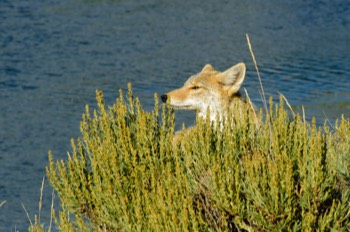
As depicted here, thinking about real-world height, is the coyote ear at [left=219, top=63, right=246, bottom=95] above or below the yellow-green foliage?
above

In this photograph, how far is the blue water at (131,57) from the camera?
44.9 feet

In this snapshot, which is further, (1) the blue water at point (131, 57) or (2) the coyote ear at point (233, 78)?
(1) the blue water at point (131, 57)

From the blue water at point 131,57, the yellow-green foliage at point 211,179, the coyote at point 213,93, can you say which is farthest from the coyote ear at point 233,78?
the blue water at point 131,57

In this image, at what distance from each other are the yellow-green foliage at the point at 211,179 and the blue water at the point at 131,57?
432 cm

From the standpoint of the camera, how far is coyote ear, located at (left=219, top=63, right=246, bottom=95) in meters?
9.38

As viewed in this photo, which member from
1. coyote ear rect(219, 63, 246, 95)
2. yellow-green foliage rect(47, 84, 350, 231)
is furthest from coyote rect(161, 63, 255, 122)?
yellow-green foliage rect(47, 84, 350, 231)

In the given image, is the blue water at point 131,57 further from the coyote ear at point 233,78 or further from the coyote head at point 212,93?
the coyote ear at point 233,78

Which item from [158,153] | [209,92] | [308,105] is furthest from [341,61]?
[158,153]

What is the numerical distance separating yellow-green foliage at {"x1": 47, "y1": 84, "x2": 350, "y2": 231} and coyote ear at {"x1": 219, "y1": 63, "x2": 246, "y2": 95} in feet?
7.29

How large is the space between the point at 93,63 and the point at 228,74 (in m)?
8.17

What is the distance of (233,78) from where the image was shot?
31.0ft

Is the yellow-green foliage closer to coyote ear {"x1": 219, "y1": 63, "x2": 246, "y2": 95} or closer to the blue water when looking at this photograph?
coyote ear {"x1": 219, "y1": 63, "x2": 246, "y2": 95}

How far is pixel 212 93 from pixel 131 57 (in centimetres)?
824

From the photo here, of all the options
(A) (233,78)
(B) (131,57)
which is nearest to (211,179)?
(A) (233,78)
